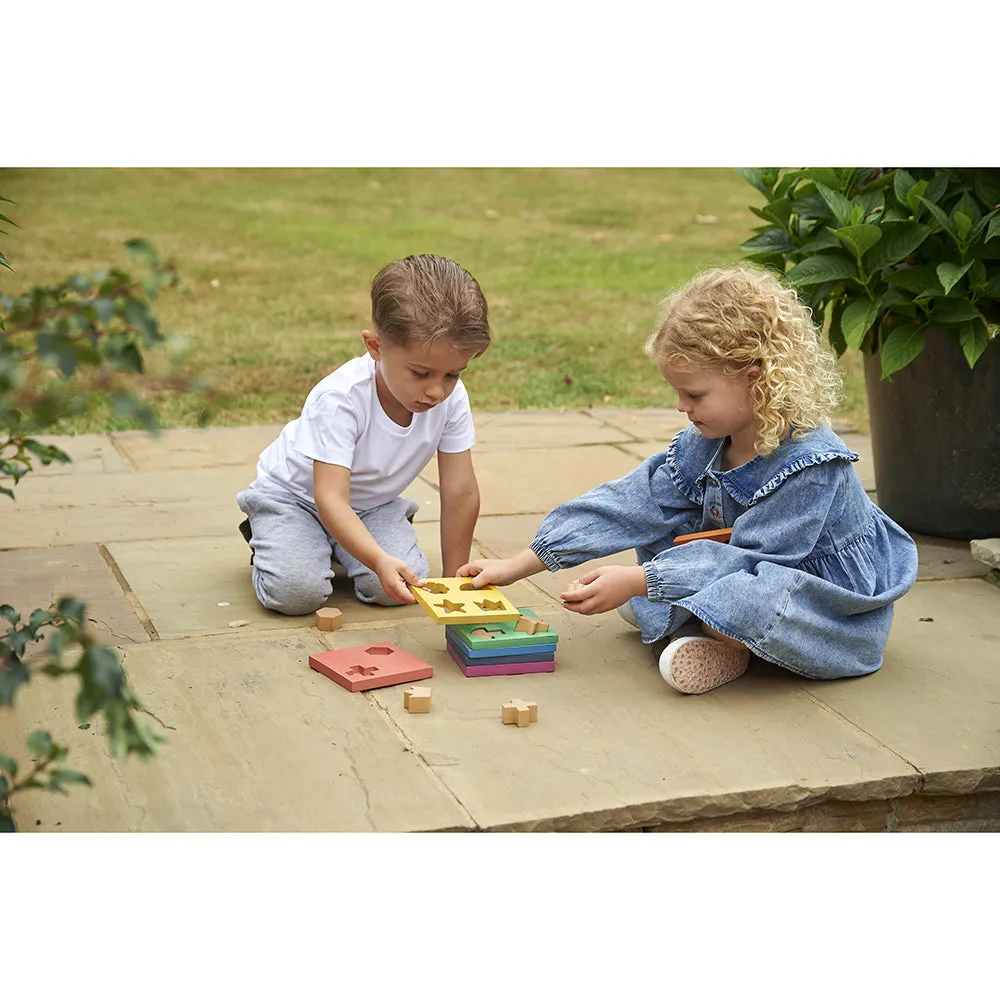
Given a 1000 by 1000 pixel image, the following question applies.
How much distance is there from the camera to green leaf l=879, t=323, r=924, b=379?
14.4 ft

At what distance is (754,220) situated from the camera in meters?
12.6

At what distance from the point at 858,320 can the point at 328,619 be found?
6.53 ft

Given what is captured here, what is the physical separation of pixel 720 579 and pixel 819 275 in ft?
4.91

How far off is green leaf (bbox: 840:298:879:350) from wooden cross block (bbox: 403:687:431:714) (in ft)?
6.40

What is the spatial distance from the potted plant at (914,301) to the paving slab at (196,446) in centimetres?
240

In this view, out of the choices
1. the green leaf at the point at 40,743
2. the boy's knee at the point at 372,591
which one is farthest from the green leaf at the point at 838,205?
the green leaf at the point at 40,743

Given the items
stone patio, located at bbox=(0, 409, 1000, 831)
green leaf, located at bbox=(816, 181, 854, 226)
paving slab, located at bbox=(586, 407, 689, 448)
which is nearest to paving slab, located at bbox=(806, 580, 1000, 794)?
stone patio, located at bbox=(0, 409, 1000, 831)

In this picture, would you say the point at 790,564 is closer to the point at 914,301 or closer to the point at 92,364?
the point at 914,301

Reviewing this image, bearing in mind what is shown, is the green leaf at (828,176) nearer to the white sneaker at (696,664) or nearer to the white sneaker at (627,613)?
the white sneaker at (627,613)

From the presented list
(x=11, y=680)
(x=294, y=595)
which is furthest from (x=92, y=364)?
(x=294, y=595)

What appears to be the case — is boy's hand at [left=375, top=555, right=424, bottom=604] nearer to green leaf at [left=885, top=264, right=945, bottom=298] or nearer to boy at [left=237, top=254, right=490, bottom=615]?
boy at [left=237, top=254, right=490, bottom=615]

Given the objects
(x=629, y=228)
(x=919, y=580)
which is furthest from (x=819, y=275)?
(x=629, y=228)

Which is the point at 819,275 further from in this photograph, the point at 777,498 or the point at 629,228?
the point at 629,228

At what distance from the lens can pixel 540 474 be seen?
5.57 m
